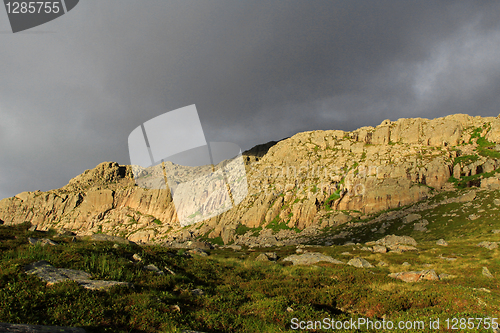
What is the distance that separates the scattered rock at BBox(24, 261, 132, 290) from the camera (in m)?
9.74

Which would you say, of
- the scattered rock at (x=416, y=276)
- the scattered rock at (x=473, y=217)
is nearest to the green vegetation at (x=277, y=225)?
the scattered rock at (x=473, y=217)

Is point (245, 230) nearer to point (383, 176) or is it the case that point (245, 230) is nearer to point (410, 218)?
point (410, 218)

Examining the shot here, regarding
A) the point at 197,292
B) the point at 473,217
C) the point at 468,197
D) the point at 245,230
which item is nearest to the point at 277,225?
the point at 245,230

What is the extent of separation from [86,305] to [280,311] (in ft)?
24.9

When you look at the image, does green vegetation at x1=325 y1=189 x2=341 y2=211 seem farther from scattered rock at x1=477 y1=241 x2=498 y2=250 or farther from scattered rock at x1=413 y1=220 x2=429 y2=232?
scattered rock at x1=477 y1=241 x2=498 y2=250

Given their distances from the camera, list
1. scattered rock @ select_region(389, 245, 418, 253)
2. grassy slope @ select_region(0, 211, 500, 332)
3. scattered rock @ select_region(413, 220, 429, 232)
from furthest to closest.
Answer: scattered rock @ select_region(413, 220, 429, 232) < scattered rock @ select_region(389, 245, 418, 253) < grassy slope @ select_region(0, 211, 500, 332)

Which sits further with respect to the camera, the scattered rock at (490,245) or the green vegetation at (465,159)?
the green vegetation at (465,159)

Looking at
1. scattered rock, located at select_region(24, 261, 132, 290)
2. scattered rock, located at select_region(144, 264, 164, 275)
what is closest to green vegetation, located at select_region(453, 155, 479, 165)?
scattered rock, located at select_region(144, 264, 164, 275)

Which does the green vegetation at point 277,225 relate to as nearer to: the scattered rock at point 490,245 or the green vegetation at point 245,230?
the green vegetation at point 245,230

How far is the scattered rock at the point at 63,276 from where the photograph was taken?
974 cm

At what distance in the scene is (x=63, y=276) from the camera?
10.3 metres

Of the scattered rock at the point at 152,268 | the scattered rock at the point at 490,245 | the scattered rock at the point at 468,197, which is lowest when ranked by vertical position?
the scattered rock at the point at 490,245

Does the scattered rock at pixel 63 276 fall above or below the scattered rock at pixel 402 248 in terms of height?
above

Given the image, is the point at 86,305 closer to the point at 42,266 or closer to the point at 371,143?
the point at 42,266
